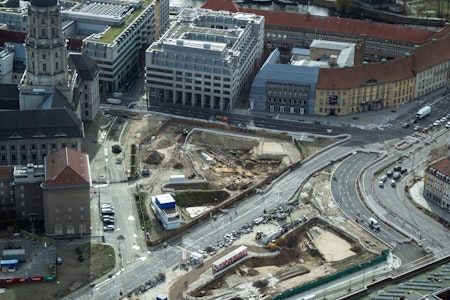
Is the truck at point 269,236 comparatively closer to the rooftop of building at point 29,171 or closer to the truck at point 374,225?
the truck at point 374,225

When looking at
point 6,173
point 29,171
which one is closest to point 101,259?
point 29,171

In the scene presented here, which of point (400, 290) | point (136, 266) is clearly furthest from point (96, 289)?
point (400, 290)

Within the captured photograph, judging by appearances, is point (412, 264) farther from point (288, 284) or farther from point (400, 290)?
point (288, 284)

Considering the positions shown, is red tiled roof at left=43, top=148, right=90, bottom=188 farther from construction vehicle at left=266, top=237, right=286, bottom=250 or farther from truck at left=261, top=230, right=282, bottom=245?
→ construction vehicle at left=266, top=237, right=286, bottom=250

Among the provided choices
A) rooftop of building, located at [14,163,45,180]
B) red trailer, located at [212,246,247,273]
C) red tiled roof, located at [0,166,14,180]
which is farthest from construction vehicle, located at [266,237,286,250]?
red tiled roof, located at [0,166,14,180]

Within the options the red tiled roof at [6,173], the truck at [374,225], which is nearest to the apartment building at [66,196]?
the red tiled roof at [6,173]

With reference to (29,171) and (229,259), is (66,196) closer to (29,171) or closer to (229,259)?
(29,171)
